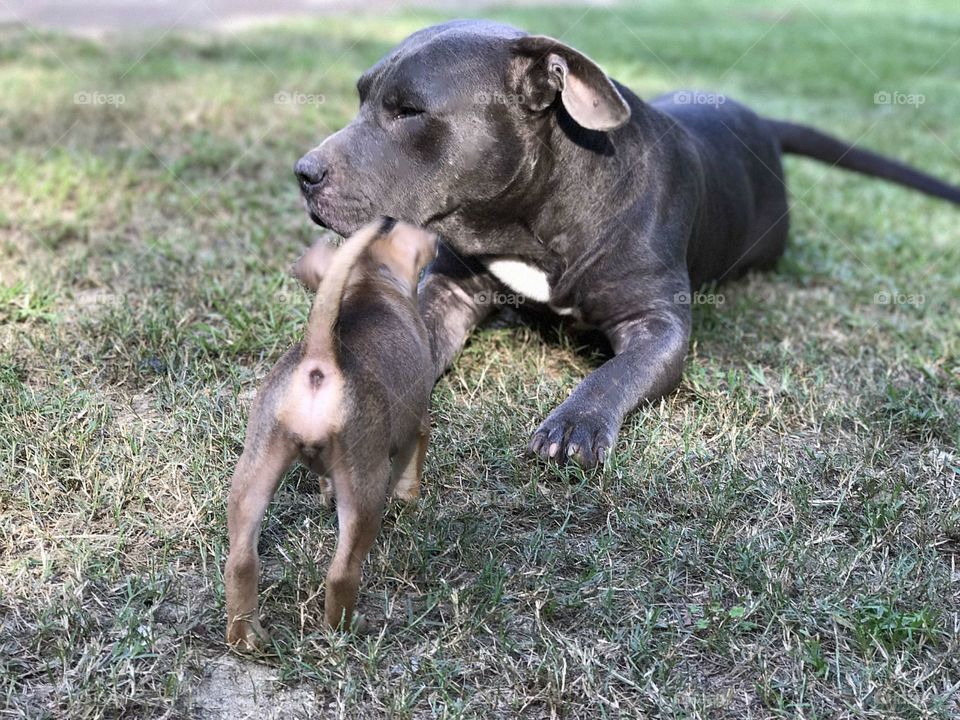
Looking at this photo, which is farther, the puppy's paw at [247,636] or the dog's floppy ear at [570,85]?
the dog's floppy ear at [570,85]

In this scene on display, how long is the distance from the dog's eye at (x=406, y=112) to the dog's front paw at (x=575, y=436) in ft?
3.60

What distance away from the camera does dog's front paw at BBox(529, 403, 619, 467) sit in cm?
312

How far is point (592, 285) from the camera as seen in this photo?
12.4 feet

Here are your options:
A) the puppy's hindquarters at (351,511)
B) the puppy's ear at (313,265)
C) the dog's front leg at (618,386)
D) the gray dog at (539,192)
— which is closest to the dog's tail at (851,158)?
the gray dog at (539,192)

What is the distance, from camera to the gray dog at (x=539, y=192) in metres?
3.46

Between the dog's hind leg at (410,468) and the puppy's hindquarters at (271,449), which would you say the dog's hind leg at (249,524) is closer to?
the puppy's hindquarters at (271,449)

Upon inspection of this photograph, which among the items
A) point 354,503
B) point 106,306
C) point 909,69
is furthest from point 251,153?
point 909,69

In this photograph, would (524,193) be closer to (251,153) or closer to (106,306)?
(106,306)
